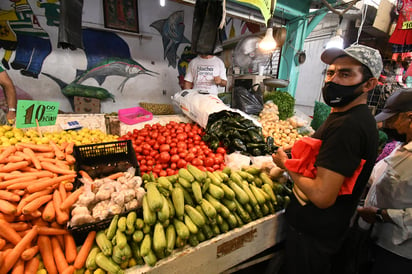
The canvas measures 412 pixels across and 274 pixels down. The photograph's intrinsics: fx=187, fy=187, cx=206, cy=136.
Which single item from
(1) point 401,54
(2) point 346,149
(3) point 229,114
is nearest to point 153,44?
(3) point 229,114

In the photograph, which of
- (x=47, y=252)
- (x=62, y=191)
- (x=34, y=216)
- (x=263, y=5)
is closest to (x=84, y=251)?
(x=47, y=252)

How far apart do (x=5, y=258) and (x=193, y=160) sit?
1.76 metres

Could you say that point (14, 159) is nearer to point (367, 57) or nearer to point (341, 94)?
point (341, 94)

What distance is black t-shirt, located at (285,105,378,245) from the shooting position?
4.04 feet

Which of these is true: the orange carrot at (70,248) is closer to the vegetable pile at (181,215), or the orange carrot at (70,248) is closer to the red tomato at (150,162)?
the vegetable pile at (181,215)

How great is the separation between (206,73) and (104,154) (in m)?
3.11

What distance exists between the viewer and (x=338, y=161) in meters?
1.23

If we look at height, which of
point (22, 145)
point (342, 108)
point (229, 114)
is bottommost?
point (22, 145)

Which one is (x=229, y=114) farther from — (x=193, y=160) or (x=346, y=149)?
(x=346, y=149)

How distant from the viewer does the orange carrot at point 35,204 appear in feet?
4.39

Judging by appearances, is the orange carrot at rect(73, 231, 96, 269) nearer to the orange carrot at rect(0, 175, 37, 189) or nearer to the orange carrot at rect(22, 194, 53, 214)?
the orange carrot at rect(22, 194, 53, 214)

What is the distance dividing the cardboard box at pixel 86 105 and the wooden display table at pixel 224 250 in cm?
587

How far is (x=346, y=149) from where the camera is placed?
122 cm

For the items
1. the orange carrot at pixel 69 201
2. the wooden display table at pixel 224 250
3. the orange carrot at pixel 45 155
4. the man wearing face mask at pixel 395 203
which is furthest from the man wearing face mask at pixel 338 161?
the orange carrot at pixel 45 155
